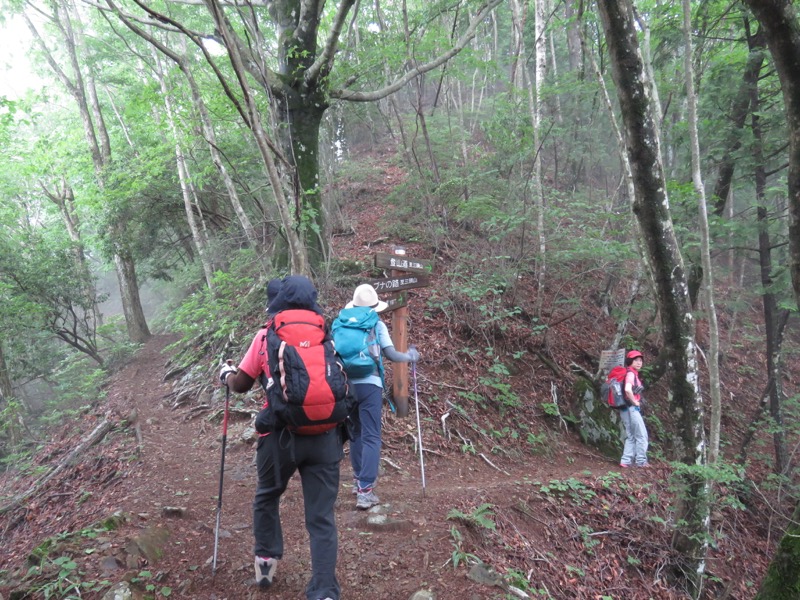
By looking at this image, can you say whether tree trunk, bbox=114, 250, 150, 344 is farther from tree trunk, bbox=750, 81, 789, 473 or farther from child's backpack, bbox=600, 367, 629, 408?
tree trunk, bbox=750, 81, 789, 473

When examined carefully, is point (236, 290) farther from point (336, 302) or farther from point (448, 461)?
point (448, 461)

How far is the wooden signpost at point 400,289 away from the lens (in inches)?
233

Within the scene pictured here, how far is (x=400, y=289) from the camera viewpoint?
6.07 m

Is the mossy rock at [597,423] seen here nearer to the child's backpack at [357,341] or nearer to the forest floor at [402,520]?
the forest floor at [402,520]

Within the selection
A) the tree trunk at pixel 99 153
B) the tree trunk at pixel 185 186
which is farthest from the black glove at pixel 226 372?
the tree trunk at pixel 99 153

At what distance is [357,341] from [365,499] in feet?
5.24

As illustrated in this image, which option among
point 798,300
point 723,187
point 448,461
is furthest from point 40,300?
point 723,187

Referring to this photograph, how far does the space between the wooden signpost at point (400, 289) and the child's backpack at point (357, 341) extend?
141 cm

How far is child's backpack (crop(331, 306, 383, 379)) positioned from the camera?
4.34m

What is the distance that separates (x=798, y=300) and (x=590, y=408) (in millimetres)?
6133

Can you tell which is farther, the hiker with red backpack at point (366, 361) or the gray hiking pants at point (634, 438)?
the gray hiking pants at point (634, 438)

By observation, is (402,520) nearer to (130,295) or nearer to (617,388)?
(617,388)

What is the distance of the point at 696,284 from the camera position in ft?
33.1

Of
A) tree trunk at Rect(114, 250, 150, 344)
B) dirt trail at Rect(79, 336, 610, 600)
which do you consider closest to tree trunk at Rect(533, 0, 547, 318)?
dirt trail at Rect(79, 336, 610, 600)
